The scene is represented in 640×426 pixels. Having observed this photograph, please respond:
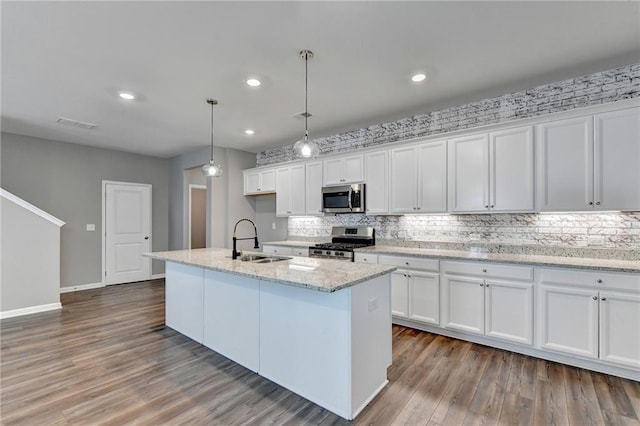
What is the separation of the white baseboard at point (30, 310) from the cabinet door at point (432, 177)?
559 centimetres

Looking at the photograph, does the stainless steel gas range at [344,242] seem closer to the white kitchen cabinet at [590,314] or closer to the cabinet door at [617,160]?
the white kitchen cabinet at [590,314]

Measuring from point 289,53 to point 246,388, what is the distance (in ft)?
9.29

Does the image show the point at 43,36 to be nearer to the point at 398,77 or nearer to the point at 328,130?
the point at 398,77

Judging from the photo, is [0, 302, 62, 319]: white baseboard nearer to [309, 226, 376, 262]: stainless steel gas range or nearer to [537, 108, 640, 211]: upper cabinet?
[309, 226, 376, 262]: stainless steel gas range

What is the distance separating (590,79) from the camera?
298 centimetres

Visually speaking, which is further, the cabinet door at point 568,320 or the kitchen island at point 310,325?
the cabinet door at point 568,320

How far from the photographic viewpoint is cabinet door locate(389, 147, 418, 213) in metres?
3.92

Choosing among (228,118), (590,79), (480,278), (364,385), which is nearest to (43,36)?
(228,118)

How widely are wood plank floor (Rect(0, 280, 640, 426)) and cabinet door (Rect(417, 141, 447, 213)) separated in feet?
5.17

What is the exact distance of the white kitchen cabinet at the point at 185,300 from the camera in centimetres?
325

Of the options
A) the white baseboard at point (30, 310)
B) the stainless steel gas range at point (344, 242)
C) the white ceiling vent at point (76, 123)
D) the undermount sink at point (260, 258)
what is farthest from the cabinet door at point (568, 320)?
the white baseboard at point (30, 310)

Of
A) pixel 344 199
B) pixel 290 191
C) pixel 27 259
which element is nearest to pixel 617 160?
pixel 344 199

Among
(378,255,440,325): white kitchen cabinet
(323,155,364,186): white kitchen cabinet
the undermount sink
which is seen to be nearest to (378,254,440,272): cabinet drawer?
(378,255,440,325): white kitchen cabinet

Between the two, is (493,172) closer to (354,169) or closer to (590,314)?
(590,314)
